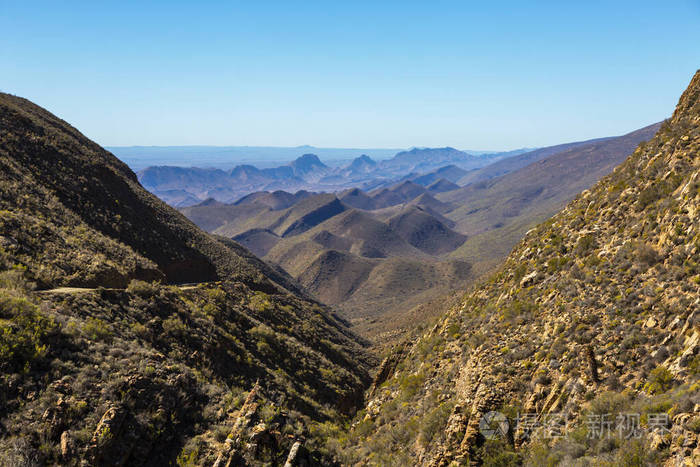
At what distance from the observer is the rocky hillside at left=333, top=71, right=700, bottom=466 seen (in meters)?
7.73

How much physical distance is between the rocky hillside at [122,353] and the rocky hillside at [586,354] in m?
4.07

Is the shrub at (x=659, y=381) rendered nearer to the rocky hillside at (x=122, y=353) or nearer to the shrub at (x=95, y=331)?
the rocky hillside at (x=122, y=353)

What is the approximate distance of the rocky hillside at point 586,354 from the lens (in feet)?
25.3

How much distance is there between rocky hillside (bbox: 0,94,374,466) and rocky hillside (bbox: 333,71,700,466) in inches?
160

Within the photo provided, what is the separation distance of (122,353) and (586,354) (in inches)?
534

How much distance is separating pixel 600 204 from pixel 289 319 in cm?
2403

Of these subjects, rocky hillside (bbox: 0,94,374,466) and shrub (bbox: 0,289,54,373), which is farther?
shrub (bbox: 0,289,54,373)

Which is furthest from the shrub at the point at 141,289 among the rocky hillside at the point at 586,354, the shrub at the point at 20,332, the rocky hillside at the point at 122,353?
the rocky hillside at the point at 586,354

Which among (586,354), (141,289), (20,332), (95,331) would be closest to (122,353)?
(95,331)

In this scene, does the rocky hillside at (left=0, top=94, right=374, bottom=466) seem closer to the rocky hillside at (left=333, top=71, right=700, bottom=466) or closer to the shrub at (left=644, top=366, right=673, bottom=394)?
the rocky hillside at (left=333, top=71, right=700, bottom=466)

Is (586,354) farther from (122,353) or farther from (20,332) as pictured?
(20,332)

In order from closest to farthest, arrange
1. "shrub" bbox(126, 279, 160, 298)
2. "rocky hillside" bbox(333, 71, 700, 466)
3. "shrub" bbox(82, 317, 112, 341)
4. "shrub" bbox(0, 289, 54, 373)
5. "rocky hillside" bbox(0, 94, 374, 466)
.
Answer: "rocky hillside" bbox(333, 71, 700, 466)
"rocky hillside" bbox(0, 94, 374, 466)
"shrub" bbox(0, 289, 54, 373)
"shrub" bbox(82, 317, 112, 341)
"shrub" bbox(126, 279, 160, 298)

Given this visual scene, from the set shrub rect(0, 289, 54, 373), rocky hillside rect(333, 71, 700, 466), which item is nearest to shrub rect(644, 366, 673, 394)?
rocky hillside rect(333, 71, 700, 466)

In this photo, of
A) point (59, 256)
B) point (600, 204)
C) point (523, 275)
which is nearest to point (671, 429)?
point (523, 275)
